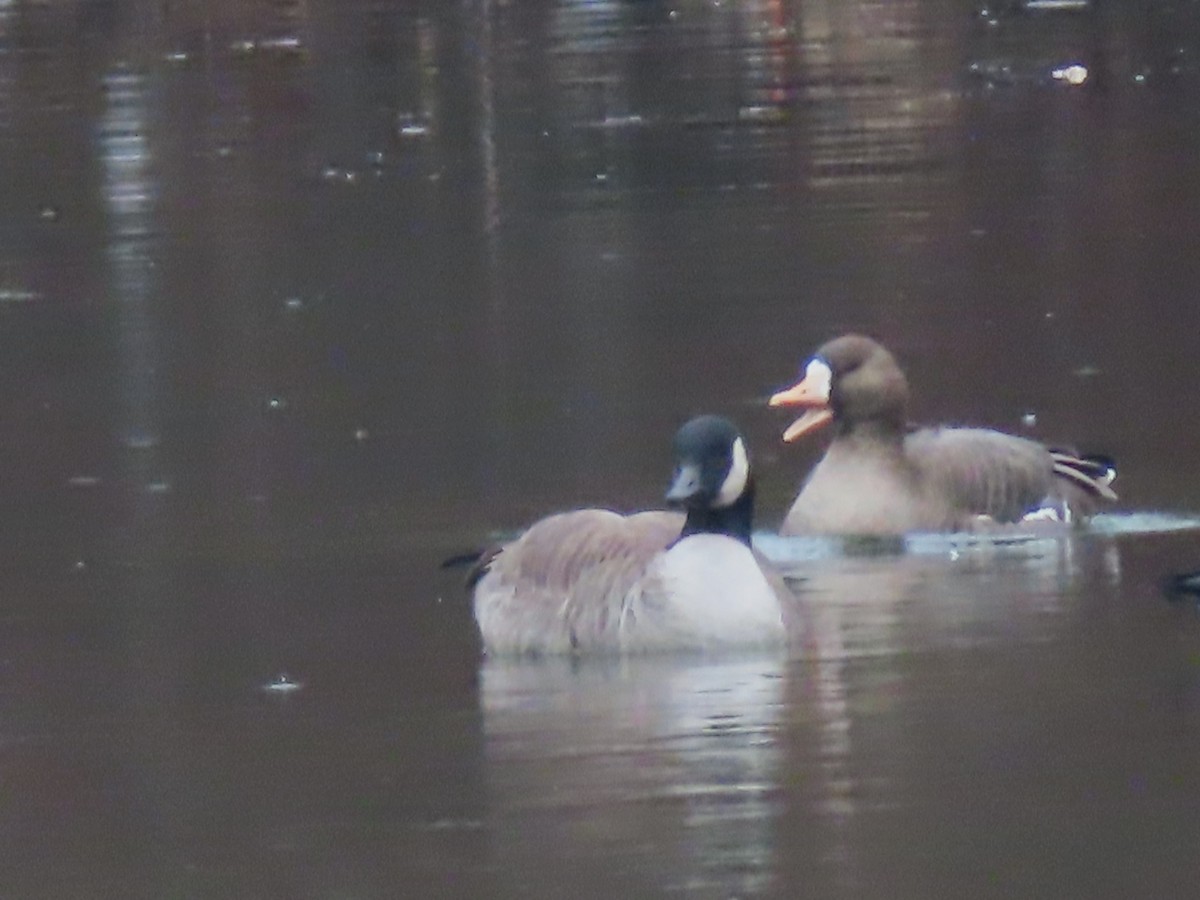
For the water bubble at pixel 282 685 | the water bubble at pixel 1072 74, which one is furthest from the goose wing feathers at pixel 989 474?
the water bubble at pixel 1072 74

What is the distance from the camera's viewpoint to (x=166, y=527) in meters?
12.2

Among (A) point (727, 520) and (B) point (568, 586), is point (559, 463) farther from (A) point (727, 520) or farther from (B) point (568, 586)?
(A) point (727, 520)

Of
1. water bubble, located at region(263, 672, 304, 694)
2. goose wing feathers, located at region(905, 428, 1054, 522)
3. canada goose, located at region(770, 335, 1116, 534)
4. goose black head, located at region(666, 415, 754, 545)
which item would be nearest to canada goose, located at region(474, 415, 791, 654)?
goose black head, located at region(666, 415, 754, 545)

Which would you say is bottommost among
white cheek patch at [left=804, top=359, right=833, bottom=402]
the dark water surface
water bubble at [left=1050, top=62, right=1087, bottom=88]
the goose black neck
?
water bubble at [left=1050, top=62, right=1087, bottom=88]

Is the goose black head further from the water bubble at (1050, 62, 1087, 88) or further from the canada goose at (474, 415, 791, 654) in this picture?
the water bubble at (1050, 62, 1087, 88)

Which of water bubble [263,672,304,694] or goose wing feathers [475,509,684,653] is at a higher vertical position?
goose wing feathers [475,509,684,653]

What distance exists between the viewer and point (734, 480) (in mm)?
9969

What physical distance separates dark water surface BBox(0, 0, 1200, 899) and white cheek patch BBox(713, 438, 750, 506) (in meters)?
0.50

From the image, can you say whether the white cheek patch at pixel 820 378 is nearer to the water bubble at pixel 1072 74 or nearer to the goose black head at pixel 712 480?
the goose black head at pixel 712 480

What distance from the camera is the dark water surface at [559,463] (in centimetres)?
788

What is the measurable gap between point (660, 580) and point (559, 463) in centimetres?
318

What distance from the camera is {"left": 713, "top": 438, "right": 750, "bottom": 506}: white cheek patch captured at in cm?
995

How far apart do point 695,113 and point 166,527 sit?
48.7 ft

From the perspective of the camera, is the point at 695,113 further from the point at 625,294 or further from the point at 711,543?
the point at 711,543
